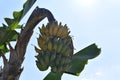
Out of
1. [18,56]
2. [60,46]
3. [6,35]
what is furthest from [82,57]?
[60,46]

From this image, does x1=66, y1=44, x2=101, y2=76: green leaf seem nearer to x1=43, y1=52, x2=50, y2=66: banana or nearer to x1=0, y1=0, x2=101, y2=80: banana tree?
x1=0, y1=0, x2=101, y2=80: banana tree

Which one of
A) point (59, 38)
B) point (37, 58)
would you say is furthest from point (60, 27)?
point (37, 58)

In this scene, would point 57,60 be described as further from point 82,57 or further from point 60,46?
point 82,57

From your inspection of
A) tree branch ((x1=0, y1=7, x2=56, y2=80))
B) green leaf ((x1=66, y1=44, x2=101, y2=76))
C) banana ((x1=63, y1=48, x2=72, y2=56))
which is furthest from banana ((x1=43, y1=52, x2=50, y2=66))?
tree branch ((x1=0, y1=7, x2=56, y2=80))

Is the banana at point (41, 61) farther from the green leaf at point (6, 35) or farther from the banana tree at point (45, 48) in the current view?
the green leaf at point (6, 35)

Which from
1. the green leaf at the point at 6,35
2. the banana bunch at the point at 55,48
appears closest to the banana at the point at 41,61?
the banana bunch at the point at 55,48

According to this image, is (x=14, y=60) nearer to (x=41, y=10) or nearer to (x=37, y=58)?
(x=41, y=10)
